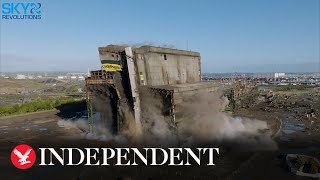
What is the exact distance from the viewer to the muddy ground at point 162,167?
69.2ft

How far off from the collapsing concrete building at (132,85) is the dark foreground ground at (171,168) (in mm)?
3397

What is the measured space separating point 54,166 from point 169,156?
7.87 metres

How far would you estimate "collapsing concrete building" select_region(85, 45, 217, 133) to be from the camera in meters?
29.3

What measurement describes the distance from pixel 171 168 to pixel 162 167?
571 millimetres

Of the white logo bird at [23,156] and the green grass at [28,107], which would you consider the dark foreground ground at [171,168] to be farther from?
the green grass at [28,107]

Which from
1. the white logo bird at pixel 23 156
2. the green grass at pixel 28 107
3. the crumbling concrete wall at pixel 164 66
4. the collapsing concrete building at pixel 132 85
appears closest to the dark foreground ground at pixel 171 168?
the white logo bird at pixel 23 156

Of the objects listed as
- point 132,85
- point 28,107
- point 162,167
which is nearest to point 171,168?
point 162,167

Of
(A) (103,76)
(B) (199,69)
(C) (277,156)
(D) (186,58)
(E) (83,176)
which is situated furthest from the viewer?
(B) (199,69)

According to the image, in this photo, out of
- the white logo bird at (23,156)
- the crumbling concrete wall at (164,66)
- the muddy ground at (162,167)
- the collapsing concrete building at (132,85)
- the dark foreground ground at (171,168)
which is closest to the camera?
the dark foreground ground at (171,168)

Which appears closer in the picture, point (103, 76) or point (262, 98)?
point (103, 76)

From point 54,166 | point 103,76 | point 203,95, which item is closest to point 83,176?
point 54,166

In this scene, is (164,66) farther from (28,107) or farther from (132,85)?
(28,107)

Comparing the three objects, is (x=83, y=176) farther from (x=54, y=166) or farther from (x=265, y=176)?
(x=265, y=176)

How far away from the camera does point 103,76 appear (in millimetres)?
32594
